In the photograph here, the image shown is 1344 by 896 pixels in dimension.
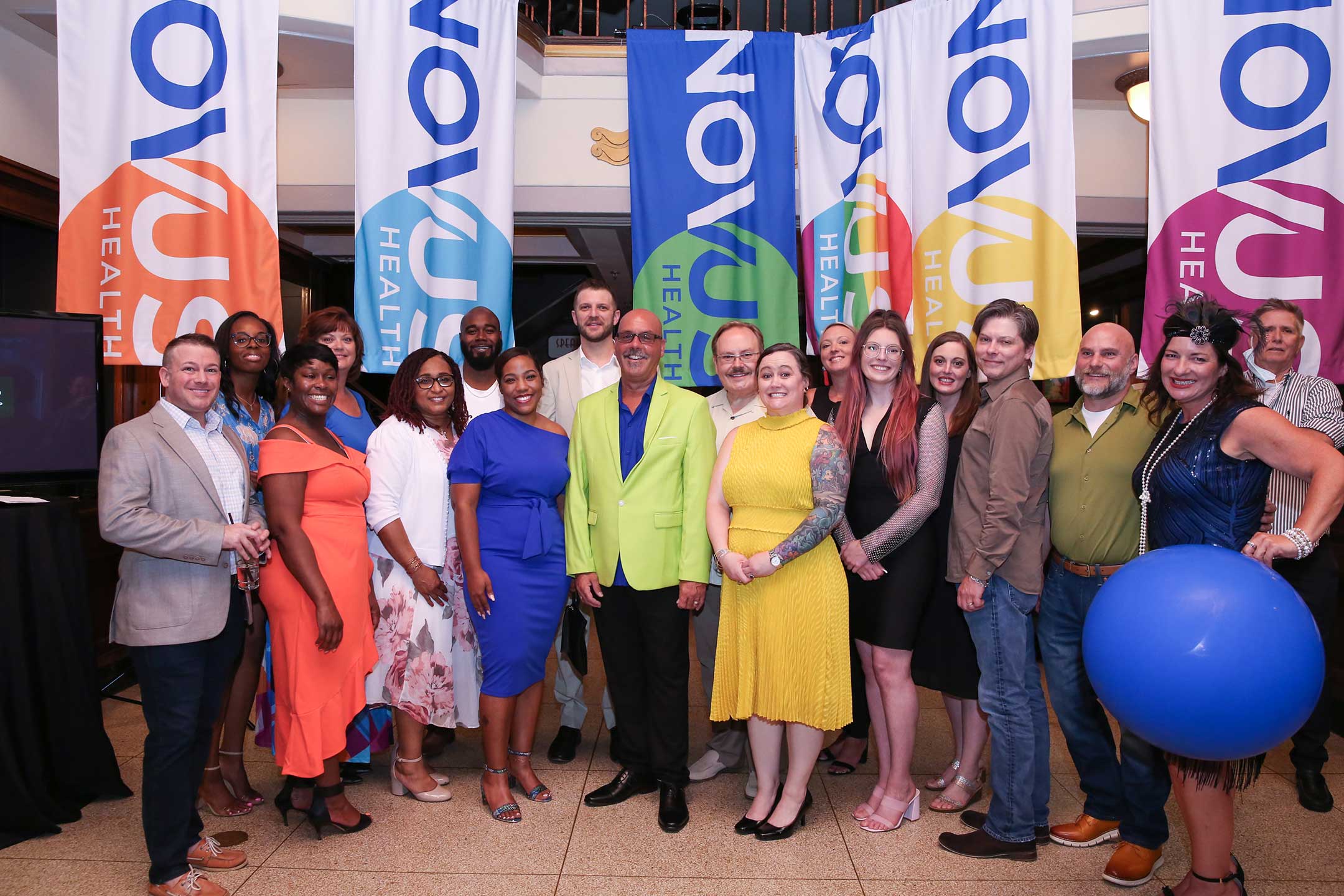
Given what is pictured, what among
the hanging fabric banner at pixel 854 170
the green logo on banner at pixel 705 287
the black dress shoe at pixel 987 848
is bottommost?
the black dress shoe at pixel 987 848

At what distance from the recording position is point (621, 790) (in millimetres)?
3305

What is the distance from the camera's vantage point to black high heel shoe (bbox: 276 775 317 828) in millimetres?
3074

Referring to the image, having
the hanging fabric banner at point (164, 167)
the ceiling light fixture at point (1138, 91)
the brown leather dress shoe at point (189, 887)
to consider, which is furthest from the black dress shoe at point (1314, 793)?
the hanging fabric banner at point (164, 167)

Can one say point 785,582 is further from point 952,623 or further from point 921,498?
point 952,623

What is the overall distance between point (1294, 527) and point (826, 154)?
10.8 feet

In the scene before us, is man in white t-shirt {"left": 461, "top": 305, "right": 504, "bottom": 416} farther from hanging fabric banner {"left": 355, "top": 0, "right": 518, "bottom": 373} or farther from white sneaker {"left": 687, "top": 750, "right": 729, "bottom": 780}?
white sneaker {"left": 687, "top": 750, "right": 729, "bottom": 780}

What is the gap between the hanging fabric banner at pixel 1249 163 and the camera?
13.6 ft

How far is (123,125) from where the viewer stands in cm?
424

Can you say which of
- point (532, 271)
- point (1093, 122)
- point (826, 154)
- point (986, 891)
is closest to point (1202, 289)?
point (1093, 122)

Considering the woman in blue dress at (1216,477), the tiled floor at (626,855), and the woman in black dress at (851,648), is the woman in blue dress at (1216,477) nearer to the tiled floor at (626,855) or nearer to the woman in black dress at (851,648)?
the tiled floor at (626,855)

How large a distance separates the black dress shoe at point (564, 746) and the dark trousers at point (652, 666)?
2.06 ft

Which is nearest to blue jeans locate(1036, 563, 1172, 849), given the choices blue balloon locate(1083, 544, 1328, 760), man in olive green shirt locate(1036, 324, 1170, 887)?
man in olive green shirt locate(1036, 324, 1170, 887)

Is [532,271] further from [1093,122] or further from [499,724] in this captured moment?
[499,724]

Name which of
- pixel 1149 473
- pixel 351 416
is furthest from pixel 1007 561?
pixel 351 416
